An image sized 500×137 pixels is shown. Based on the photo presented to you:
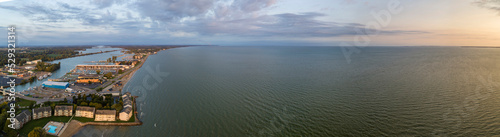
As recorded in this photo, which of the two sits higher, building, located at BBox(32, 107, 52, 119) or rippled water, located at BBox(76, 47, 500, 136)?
rippled water, located at BBox(76, 47, 500, 136)

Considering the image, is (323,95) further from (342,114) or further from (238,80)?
(238,80)

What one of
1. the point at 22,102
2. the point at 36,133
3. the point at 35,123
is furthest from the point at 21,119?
the point at 22,102

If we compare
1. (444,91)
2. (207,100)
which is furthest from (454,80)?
(207,100)

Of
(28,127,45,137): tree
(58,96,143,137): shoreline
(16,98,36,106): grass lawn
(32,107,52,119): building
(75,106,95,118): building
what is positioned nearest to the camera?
(28,127,45,137): tree

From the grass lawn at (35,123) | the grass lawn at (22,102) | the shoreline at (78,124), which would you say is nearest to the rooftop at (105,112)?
the shoreline at (78,124)

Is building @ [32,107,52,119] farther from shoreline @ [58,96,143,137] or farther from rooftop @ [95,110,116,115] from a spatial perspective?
rooftop @ [95,110,116,115]

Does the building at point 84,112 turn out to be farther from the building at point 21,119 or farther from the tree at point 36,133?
the tree at point 36,133

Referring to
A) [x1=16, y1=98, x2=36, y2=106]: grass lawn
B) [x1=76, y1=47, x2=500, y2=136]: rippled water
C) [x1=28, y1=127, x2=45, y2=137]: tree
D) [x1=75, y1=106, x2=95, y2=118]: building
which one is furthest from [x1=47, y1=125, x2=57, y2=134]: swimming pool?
[x1=16, y1=98, x2=36, y2=106]: grass lawn
